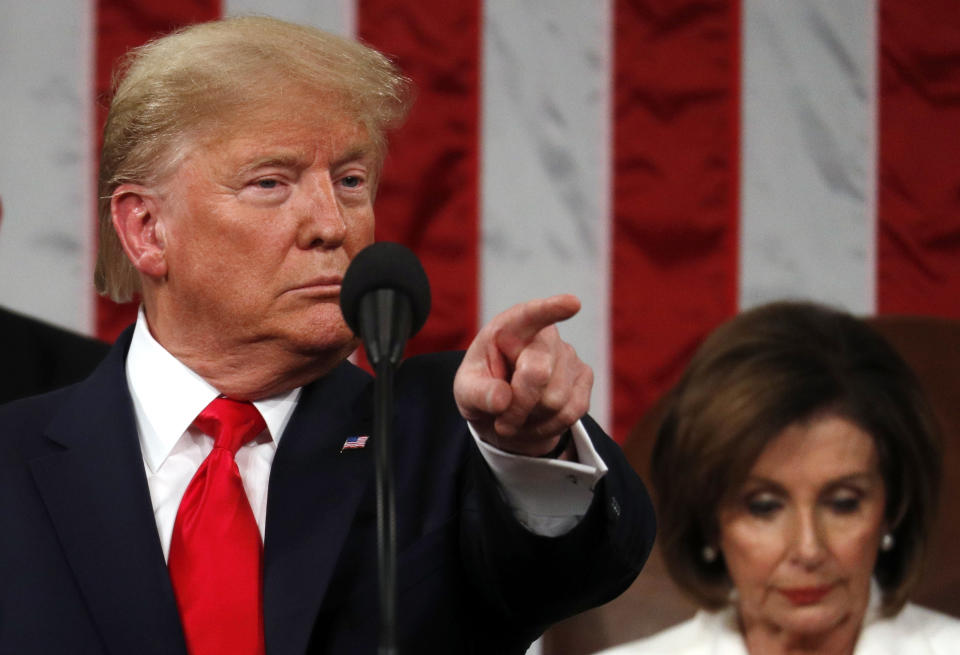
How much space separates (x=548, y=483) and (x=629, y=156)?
5.58 ft

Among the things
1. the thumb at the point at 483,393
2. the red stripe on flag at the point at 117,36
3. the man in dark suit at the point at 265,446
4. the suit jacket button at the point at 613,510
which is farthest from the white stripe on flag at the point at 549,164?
the thumb at the point at 483,393

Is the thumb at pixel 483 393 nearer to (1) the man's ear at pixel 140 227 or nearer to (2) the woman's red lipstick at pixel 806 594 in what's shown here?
(1) the man's ear at pixel 140 227

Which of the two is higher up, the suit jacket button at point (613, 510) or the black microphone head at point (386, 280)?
the black microphone head at point (386, 280)

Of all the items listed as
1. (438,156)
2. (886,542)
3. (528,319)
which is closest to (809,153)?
(438,156)

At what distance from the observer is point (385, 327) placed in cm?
104

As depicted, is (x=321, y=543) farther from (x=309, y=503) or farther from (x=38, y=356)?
(x=38, y=356)

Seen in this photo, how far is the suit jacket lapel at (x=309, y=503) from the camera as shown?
1357 millimetres

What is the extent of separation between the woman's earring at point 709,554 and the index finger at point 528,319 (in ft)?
3.08

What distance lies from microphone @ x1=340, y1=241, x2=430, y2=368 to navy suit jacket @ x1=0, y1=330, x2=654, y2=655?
30 cm

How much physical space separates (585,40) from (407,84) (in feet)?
3.91

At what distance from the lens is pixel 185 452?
152 cm

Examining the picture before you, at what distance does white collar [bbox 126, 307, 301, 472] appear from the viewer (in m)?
1.51

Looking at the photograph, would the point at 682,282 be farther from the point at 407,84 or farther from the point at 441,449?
the point at 441,449

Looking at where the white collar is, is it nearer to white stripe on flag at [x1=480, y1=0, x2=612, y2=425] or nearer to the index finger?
the index finger
